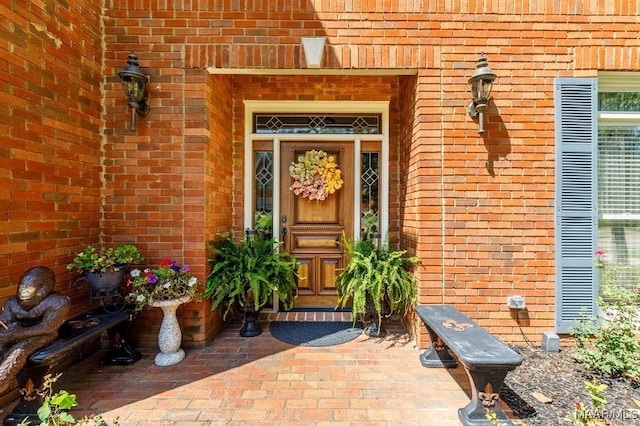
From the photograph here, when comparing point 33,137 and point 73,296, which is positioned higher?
point 33,137

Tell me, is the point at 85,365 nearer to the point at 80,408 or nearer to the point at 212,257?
the point at 80,408

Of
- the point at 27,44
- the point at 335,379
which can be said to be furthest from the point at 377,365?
the point at 27,44

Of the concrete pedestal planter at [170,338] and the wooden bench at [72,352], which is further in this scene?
the concrete pedestal planter at [170,338]

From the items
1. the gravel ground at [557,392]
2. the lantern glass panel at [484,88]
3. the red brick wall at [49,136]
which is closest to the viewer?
the gravel ground at [557,392]

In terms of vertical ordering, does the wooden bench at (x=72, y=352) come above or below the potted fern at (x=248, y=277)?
below

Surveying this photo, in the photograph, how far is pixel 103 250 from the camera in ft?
9.14

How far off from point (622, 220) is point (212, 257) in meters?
3.86

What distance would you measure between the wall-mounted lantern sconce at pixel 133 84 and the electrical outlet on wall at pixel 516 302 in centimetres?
362

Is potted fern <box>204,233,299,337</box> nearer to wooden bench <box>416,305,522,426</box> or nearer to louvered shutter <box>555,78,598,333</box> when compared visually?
wooden bench <box>416,305,522,426</box>

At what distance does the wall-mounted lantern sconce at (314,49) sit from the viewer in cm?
276

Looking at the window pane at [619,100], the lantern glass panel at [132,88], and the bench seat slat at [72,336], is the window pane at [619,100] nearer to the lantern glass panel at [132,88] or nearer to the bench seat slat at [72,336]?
the lantern glass panel at [132,88]

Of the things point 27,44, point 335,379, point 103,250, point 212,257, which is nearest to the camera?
point 27,44

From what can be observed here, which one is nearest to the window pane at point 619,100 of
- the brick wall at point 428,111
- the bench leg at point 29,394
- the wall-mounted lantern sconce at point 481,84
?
the brick wall at point 428,111

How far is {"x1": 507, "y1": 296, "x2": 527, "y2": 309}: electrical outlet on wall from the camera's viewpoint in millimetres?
2732
